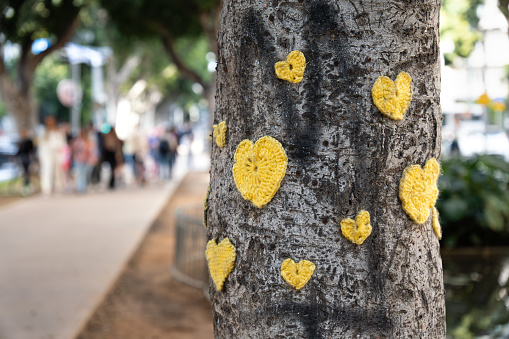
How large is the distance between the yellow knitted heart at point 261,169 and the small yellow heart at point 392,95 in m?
0.33

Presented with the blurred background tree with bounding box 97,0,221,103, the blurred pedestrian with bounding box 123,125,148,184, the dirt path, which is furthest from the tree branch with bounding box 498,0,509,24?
the blurred pedestrian with bounding box 123,125,148,184

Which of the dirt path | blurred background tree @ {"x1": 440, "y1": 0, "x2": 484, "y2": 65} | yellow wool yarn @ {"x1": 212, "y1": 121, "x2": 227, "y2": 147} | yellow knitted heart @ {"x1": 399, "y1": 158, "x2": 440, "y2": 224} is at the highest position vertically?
blurred background tree @ {"x1": 440, "y1": 0, "x2": 484, "y2": 65}

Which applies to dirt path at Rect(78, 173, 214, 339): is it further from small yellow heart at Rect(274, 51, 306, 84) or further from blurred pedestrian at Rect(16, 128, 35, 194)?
blurred pedestrian at Rect(16, 128, 35, 194)

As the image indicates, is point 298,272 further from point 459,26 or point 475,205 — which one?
point 459,26

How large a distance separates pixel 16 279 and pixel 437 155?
6061 millimetres

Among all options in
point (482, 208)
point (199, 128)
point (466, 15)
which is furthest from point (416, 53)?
point (199, 128)

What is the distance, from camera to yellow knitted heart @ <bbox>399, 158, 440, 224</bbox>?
188 cm

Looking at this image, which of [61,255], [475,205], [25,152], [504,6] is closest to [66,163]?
[25,152]

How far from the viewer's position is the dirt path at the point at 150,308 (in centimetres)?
575

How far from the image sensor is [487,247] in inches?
368

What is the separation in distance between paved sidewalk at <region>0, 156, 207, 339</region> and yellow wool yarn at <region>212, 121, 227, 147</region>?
11.7 ft

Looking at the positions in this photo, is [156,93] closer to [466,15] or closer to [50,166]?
[466,15]

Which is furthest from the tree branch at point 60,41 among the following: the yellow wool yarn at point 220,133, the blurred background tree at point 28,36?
the yellow wool yarn at point 220,133

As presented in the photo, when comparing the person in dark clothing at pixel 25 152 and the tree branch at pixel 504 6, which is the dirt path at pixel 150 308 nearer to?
the tree branch at pixel 504 6
